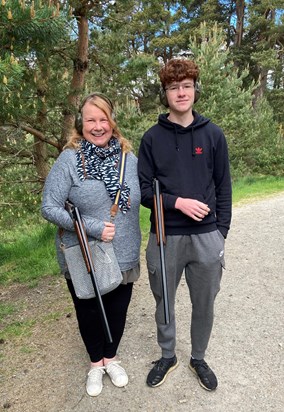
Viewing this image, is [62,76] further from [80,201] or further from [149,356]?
[149,356]

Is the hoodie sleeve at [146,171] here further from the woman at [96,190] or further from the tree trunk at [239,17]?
the tree trunk at [239,17]

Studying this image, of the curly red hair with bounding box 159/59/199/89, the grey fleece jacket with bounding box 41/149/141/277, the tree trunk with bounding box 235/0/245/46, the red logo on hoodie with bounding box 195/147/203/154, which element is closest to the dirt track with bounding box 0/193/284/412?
the grey fleece jacket with bounding box 41/149/141/277

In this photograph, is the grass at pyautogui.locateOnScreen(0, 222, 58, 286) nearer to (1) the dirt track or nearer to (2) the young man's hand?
(1) the dirt track

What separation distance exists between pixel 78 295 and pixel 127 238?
0.46 metres

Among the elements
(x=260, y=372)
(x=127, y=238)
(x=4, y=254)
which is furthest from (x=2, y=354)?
(x=4, y=254)

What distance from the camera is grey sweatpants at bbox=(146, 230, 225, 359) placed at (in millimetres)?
2324

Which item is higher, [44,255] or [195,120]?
[195,120]

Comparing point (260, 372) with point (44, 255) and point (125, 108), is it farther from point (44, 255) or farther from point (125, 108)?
point (125, 108)

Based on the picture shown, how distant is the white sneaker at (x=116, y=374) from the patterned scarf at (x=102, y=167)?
1202 mm

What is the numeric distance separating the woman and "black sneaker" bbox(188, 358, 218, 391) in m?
0.75

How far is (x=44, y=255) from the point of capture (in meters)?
5.28

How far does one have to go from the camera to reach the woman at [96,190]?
2197 mm

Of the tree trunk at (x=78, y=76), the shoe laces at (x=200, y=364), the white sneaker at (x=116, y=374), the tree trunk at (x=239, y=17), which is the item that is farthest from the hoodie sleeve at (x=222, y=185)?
the tree trunk at (x=239, y=17)

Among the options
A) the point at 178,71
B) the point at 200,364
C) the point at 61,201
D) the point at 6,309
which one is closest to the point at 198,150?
the point at 178,71
